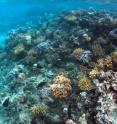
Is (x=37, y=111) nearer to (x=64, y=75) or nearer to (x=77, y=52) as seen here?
(x=64, y=75)

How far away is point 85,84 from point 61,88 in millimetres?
833

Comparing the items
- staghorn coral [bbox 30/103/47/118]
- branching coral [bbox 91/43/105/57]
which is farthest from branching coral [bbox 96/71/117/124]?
branching coral [bbox 91/43/105/57]

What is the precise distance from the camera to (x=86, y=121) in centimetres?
730

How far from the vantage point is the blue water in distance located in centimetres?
3309

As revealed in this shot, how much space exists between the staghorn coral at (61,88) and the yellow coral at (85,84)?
1.42 ft

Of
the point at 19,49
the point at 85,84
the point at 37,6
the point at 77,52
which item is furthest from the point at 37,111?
the point at 37,6

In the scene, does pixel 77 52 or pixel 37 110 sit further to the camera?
pixel 77 52

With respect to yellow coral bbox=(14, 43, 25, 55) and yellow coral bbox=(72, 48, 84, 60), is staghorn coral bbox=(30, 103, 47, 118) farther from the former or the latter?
yellow coral bbox=(14, 43, 25, 55)

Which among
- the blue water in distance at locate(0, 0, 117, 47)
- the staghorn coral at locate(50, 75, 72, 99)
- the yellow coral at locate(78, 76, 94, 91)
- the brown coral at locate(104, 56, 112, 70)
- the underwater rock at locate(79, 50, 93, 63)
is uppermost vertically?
the brown coral at locate(104, 56, 112, 70)

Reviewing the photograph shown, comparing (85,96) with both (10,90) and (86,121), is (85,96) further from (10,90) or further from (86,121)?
(10,90)

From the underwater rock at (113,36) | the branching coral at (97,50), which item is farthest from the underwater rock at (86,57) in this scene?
the underwater rock at (113,36)

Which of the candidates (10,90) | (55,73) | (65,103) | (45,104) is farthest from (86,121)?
(10,90)

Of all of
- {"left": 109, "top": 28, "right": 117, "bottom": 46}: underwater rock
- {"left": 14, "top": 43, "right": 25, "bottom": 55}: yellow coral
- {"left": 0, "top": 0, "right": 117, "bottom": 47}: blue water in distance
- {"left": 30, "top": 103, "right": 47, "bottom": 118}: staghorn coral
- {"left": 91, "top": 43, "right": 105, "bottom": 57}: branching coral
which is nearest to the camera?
{"left": 30, "top": 103, "right": 47, "bottom": 118}: staghorn coral

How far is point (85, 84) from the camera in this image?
8.70 metres
